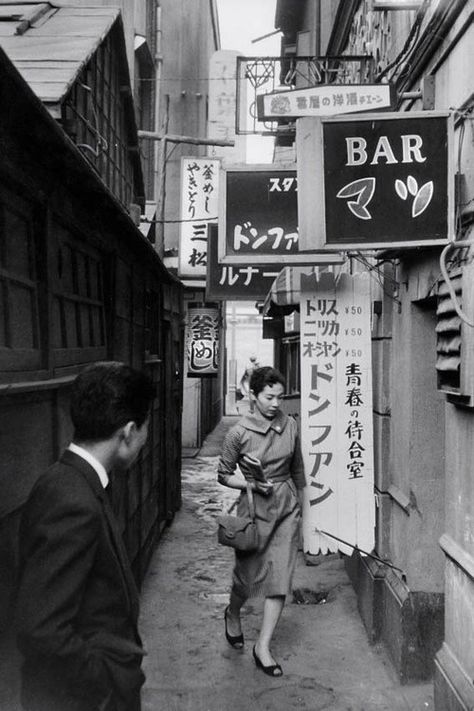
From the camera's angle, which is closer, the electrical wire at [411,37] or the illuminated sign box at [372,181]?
the illuminated sign box at [372,181]

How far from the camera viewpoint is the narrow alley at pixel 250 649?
577 centimetres

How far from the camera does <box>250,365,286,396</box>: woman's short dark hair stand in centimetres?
630

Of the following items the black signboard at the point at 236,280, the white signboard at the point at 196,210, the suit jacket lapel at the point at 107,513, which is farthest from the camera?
the white signboard at the point at 196,210

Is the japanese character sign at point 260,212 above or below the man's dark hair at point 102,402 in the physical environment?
above

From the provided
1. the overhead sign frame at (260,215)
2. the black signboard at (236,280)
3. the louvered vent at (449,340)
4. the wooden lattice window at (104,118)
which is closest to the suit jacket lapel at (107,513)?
the louvered vent at (449,340)

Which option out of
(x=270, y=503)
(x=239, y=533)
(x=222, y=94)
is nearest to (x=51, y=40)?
(x=270, y=503)

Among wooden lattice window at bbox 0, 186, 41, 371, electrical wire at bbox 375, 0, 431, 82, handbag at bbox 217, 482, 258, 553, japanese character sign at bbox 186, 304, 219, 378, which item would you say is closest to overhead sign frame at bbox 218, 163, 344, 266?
electrical wire at bbox 375, 0, 431, 82

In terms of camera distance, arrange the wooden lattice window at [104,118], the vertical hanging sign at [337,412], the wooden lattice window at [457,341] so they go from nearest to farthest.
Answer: the wooden lattice window at [457,341], the vertical hanging sign at [337,412], the wooden lattice window at [104,118]

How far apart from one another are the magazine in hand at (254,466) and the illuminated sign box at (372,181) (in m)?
2.14

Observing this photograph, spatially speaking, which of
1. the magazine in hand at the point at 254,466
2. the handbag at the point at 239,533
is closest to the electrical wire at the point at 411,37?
the magazine in hand at the point at 254,466

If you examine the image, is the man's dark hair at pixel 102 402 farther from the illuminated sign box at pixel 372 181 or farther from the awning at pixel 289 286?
the awning at pixel 289 286

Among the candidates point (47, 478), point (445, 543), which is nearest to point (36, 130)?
point (47, 478)

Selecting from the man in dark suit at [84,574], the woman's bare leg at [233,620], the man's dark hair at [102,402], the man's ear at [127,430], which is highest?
the man's dark hair at [102,402]

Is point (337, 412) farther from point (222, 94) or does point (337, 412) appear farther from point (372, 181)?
point (222, 94)
